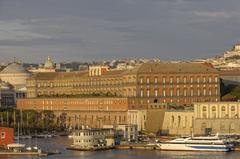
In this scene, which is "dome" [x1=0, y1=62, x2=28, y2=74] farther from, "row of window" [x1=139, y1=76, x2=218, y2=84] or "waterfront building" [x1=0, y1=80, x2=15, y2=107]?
"row of window" [x1=139, y1=76, x2=218, y2=84]

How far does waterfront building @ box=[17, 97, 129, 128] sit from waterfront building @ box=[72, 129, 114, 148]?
43.1ft

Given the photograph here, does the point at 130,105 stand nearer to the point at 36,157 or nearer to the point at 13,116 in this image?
the point at 13,116

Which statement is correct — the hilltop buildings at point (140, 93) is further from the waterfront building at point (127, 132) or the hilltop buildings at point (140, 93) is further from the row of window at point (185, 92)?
the waterfront building at point (127, 132)

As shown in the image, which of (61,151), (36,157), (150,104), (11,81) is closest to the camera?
(36,157)

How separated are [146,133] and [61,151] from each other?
12.4 metres

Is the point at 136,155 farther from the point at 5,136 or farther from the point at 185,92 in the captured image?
the point at 185,92

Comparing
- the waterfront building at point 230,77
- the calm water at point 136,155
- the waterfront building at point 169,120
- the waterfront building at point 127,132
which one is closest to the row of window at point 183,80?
the waterfront building at point 169,120

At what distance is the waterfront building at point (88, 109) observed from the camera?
224ft

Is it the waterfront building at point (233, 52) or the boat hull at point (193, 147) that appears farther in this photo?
the waterfront building at point (233, 52)

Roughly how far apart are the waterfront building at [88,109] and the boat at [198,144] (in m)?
15.5

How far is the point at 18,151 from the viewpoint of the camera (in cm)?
4812

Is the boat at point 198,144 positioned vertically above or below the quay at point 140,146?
above

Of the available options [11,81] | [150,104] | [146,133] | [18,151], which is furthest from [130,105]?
[11,81]

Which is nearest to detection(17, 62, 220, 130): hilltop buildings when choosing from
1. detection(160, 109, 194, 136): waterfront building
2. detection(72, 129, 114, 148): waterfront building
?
detection(160, 109, 194, 136): waterfront building
